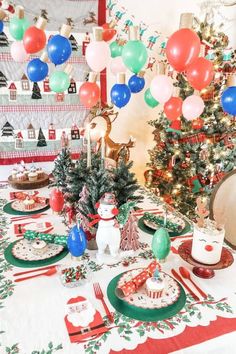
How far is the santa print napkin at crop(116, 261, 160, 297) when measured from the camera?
0.93 metres

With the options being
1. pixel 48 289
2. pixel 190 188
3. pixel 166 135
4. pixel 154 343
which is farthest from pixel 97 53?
pixel 190 188

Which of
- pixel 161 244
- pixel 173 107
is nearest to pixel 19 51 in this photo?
pixel 173 107

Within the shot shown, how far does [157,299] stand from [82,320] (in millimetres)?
233

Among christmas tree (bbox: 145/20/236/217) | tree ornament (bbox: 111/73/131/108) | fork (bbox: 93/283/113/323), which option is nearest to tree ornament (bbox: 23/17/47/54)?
tree ornament (bbox: 111/73/131/108)

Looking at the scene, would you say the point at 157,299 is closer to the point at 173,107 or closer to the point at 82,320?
the point at 82,320

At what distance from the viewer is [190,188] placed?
297cm

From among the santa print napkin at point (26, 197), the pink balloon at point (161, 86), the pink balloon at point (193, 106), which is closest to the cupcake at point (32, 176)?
the santa print napkin at point (26, 197)

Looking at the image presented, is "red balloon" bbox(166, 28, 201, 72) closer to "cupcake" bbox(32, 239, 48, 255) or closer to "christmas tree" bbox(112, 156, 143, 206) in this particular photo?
"christmas tree" bbox(112, 156, 143, 206)

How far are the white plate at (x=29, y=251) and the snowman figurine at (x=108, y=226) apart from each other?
6.8 inches

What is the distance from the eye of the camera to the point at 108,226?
1.15 m

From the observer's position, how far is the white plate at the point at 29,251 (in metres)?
1.14

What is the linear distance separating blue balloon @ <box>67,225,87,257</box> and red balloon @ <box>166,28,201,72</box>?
77 cm

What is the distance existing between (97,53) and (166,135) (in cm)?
147

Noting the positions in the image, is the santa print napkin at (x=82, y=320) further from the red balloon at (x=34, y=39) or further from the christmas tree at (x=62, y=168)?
the red balloon at (x=34, y=39)
